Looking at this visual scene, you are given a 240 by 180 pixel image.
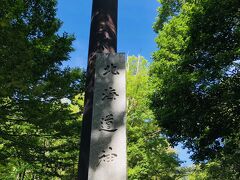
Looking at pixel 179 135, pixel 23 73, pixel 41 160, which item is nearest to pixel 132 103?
pixel 179 135

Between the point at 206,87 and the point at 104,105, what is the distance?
879 cm

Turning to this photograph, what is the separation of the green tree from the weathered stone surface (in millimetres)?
13700

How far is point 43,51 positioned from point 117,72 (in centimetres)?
661

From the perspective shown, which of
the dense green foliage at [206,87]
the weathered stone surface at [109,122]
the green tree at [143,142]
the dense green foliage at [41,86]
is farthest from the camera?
the green tree at [143,142]

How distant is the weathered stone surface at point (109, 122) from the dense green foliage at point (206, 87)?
310 inches

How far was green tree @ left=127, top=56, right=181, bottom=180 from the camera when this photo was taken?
19797 millimetres

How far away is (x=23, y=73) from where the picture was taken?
8.36 m

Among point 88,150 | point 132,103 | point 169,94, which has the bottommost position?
point 88,150

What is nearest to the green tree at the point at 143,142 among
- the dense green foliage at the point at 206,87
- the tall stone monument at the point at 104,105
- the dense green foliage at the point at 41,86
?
the dense green foliage at the point at 206,87

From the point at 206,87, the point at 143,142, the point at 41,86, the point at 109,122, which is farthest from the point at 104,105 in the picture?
the point at 143,142

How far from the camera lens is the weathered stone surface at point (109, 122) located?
452cm

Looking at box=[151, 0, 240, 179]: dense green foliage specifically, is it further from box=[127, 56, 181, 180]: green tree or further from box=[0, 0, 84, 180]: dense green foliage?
box=[127, 56, 181, 180]: green tree

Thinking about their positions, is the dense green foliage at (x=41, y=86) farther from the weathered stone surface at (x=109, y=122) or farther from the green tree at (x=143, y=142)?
the green tree at (x=143, y=142)

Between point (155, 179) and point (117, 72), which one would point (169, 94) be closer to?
point (117, 72)
